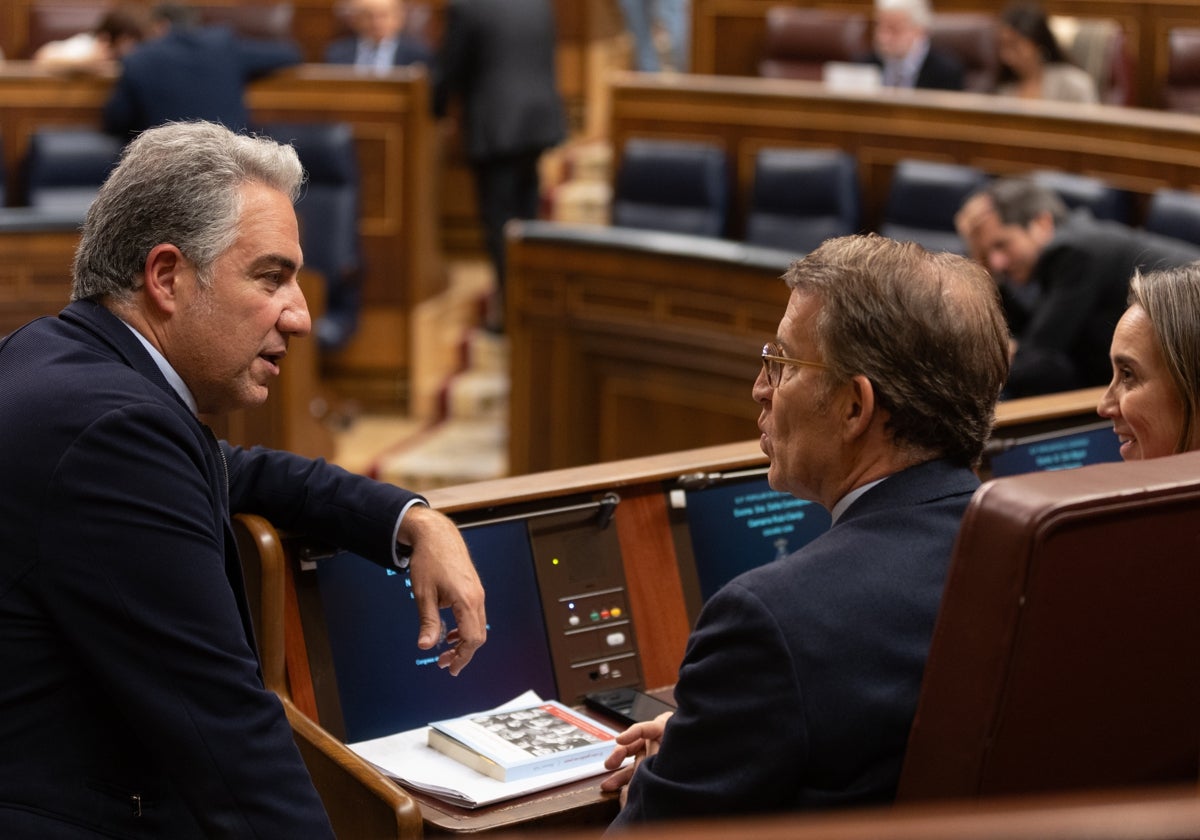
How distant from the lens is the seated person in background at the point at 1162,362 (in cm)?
185

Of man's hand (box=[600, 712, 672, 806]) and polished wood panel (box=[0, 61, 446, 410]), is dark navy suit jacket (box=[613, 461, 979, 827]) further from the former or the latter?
polished wood panel (box=[0, 61, 446, 410])

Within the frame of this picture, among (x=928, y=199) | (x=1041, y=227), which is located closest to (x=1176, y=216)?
(x=1041, y=227)

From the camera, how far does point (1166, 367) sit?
186cm

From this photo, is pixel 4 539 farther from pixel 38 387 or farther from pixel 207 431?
pixel 207 431

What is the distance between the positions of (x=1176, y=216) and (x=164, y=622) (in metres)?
3.66

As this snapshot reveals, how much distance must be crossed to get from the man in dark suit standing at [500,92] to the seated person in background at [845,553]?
4933mm

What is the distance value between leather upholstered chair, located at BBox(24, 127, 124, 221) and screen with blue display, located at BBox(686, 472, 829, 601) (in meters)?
4.34

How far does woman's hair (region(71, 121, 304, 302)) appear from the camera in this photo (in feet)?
5.66

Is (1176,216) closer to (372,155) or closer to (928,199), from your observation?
(928,199)

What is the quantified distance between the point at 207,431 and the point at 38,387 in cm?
21

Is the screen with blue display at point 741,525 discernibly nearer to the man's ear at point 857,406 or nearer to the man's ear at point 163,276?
the man's ear at point 857,406

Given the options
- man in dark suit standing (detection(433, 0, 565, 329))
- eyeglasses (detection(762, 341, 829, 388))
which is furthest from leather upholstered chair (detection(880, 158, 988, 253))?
eyeglasses (detection(762, 341, 829, 388))

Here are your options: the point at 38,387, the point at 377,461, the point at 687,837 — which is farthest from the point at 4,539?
the point at 377,461

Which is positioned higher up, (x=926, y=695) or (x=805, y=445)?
(x=805, y=445)
